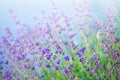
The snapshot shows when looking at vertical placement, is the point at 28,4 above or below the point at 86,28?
above

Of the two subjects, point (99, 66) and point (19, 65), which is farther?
point (19, 65)

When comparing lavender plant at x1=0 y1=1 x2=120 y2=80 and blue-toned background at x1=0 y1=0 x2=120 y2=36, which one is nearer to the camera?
lavender plant at x1=0 y1=1 x2=120 y2=80

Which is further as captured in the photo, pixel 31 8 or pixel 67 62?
pixel 31 8

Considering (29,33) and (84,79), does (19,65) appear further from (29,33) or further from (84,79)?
(29,33)

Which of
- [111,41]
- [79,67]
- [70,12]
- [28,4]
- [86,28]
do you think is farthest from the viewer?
[28,4]

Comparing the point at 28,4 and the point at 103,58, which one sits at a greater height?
the point at 28,4

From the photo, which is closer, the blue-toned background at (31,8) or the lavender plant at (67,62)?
the lavender plant at (67,62)

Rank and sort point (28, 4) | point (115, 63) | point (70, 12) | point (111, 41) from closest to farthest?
1. point (115, 63)
2. point (111, 41)
3. point (70, 12)
4. point (28, 4)

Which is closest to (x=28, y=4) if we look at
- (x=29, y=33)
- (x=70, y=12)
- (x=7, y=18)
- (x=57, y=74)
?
(x=7, y=18)

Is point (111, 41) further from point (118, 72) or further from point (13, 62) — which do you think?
point (13, 62)

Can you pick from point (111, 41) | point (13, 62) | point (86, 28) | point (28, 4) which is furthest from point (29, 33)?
point (28, 4)
